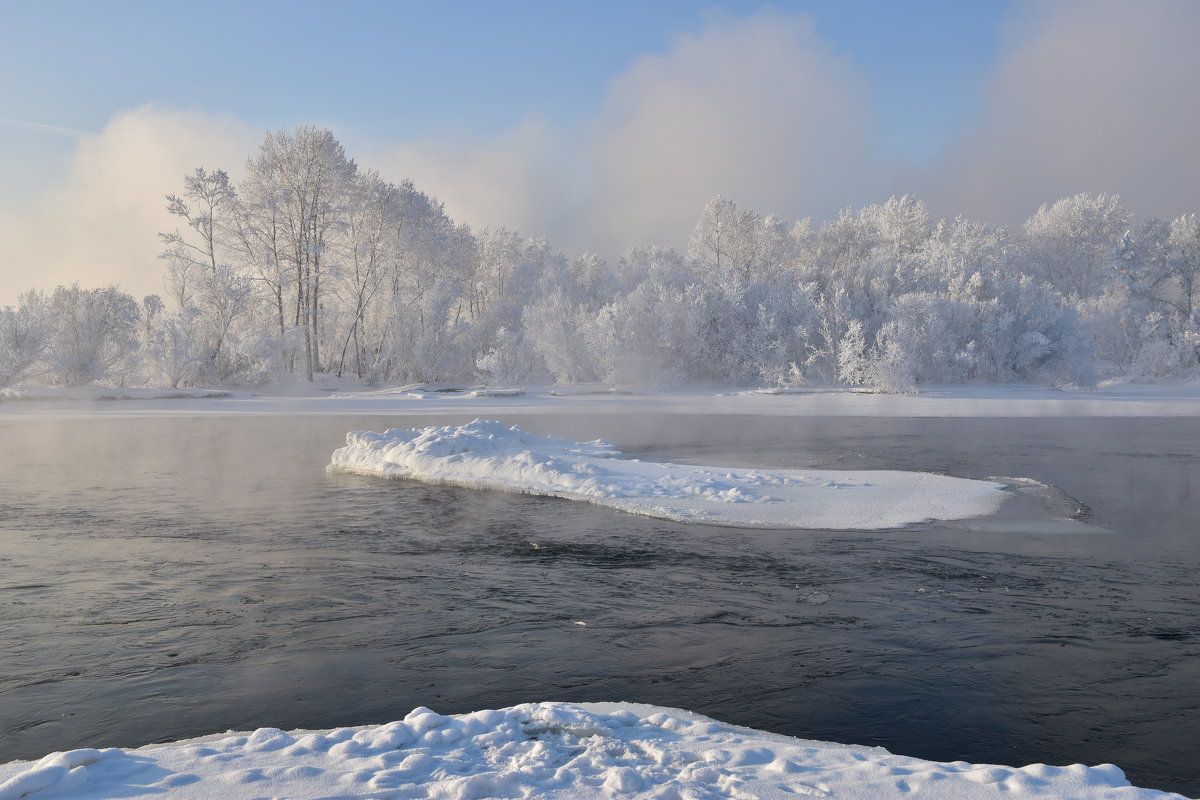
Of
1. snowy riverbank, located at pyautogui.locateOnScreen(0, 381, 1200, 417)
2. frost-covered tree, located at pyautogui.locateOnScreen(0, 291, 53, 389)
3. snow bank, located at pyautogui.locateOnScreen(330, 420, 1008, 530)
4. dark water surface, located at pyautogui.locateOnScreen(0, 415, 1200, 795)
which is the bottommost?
dark water surface, located at pyautogui.locateOnScreen(0, 415, 1200, 795)

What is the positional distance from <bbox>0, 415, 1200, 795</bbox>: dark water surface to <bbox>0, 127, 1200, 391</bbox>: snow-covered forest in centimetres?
2635

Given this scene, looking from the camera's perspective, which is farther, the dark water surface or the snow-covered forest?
the snow-covered forest

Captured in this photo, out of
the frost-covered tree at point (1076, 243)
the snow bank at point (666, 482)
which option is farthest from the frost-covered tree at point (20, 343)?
the frost-covered tree at point (1076, 243)

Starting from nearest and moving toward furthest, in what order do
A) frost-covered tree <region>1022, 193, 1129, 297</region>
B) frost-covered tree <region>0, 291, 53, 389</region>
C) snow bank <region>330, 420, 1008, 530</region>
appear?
1. snow bank <region>330, 420, 1008, 530</region>
2. frost-covered tree <region>0, 291, 53, 389</region>
3. frost-covered tree <region>1022, 193, 1129, 297</region>

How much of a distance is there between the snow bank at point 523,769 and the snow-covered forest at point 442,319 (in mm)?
34402

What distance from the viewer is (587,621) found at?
683 cm

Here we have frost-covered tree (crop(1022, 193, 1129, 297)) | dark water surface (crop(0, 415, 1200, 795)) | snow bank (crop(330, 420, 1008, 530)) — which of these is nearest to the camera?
dark water surface (crop(0, 415, 1200, 795))

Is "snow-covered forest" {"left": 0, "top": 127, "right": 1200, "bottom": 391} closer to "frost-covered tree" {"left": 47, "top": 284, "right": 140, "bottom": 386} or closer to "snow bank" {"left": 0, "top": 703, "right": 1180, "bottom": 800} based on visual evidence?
"frost-covered tree" {"left": 47, "top": 284, "right": 140, "bottom": 386}

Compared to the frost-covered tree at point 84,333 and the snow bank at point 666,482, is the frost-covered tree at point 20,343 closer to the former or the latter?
the frost-covered tree at point 84,333

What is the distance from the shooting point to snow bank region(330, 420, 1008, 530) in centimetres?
1110

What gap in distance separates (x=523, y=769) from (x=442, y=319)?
43407 mm

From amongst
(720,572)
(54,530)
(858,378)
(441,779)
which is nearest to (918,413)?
(858,378)

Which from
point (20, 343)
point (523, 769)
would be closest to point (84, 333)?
point (20, 343)

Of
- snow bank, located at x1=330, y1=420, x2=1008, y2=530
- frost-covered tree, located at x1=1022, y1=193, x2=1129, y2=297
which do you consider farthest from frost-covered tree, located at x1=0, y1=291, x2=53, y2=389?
frost-covered tree, located at x1=1022, y1=193, x2=1129, y2=297
